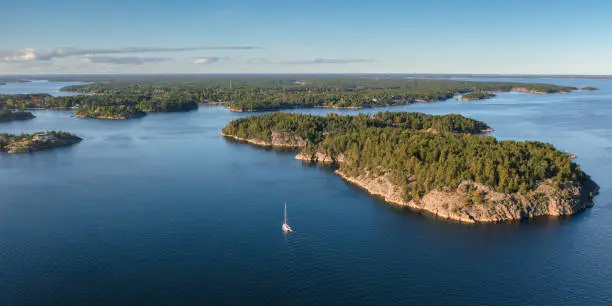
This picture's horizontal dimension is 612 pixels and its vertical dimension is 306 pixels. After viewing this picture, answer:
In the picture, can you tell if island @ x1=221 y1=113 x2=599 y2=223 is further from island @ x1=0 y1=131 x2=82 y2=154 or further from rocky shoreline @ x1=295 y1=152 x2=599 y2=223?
island @ x1=0 y1=131 x2=82 y2=154

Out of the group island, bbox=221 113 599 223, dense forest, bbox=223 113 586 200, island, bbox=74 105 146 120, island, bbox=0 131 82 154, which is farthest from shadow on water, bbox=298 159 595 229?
island, bbox=74 105 146 120

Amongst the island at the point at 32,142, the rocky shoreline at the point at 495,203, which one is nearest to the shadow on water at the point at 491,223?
the rocky shoreline at the point at 495,203

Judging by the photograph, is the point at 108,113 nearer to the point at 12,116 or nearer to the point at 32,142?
the point at 12,116

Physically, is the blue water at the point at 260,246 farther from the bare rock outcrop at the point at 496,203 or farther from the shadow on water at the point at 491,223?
the bare rock outcrop at the point at 496,203

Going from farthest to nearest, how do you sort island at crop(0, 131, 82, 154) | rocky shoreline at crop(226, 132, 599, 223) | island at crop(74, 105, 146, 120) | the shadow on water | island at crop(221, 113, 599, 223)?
island at crop(74, 105, 146, 120) < island at crop(0, 131, 82, 154) < island at crop(221, 113, 599, 223) < rocky shoreline at crop(226, 132, 599, 223) < the shadow on water

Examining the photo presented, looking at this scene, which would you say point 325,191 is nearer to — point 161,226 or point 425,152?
point 425,152

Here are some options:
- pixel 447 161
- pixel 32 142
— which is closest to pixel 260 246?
pixel 447 161

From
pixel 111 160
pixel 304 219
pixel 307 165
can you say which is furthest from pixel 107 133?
pixel 304 219
